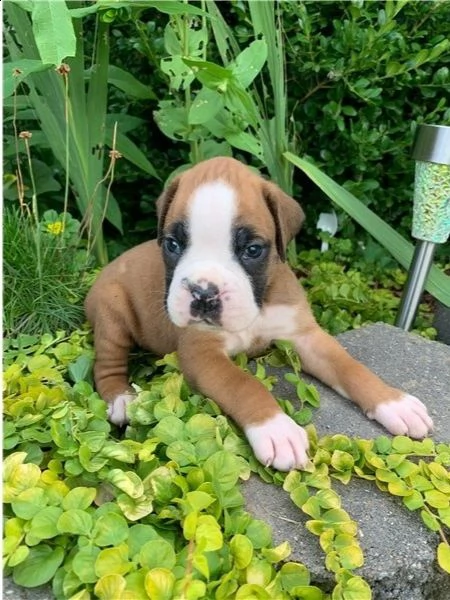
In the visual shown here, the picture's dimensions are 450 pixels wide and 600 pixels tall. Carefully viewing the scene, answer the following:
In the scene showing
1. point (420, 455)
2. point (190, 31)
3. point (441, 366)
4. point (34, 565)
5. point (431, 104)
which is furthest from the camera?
point (431, 104)

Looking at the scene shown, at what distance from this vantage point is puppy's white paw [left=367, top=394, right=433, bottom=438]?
2.07m

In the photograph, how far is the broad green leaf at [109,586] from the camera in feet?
4.40

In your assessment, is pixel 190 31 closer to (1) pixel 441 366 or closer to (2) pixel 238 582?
(1) pixel 441 366

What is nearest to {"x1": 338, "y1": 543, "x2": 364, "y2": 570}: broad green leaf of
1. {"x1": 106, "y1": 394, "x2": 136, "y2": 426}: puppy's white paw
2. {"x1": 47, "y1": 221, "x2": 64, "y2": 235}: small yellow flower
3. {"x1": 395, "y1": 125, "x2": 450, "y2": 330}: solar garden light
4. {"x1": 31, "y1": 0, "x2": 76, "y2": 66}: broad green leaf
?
{"x1": 106, "y1": 394, "x2": 136, "y2": 426}: puppy's white paw

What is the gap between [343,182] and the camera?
3830 millimetres

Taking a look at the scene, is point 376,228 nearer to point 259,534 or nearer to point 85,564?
point 259,534

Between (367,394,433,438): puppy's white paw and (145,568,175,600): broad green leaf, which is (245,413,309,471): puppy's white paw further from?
(145,568,175,600): broad green leaf

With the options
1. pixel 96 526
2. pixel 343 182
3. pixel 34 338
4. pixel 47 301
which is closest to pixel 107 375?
pixel 34 338

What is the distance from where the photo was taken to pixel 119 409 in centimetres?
237

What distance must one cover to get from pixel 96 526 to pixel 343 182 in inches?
109

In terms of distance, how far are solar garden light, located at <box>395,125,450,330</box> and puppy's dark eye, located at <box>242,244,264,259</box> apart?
107 cm

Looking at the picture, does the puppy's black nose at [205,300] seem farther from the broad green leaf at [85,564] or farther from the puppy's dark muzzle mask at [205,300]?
the broad green leaf at [85,564]

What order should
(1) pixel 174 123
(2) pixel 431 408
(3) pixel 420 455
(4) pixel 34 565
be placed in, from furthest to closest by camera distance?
1. (1) pixel 174 123
2. (2) pixel 431 408
3. (3) pixel 420 455
4. (4) pixel 34 565

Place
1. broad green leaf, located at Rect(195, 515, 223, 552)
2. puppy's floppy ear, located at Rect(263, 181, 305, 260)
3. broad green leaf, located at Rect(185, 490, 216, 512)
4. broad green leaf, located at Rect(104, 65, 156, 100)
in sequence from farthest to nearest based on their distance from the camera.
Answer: broad green leaf, located at Rect(104, 65, 156, 100) → puppy's floppy ear, located at Rect(263, 181, 305, 260) → broad green leaf, located at Rect(185, 490, 216, 512) → broad green leaf, located at Rect(195, 515, 223, 552)
